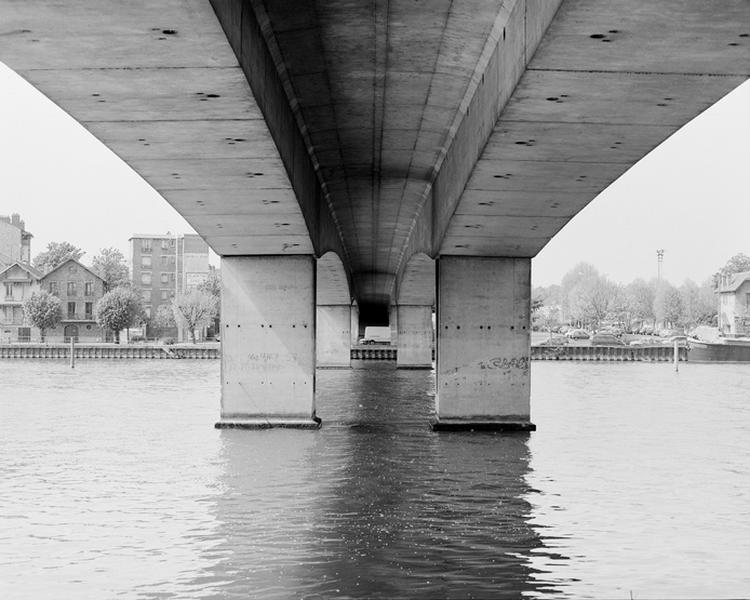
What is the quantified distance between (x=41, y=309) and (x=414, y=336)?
58764 millimetres

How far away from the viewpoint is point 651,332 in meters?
160

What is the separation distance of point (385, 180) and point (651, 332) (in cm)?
14056

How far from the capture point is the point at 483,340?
28.9 meters

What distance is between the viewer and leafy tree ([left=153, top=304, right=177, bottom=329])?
12812 cm

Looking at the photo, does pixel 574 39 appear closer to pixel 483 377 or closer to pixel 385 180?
pixel 385 180

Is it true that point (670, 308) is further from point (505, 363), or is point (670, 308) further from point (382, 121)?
point (382, 121)

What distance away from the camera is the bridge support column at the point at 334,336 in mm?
67188

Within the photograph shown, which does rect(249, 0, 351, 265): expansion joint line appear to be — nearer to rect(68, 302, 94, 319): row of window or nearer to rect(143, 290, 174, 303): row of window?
rect(68, 302, 94, 319): row of window

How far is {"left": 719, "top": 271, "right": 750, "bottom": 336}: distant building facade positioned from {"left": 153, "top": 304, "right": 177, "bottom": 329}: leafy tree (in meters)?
69.3

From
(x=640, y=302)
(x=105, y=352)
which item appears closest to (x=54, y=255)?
(x=105, y=352)

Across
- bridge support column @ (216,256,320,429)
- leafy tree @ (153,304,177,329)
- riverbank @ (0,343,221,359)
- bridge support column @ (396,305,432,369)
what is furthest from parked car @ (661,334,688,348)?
leafy tree @ (153,304,177,329)

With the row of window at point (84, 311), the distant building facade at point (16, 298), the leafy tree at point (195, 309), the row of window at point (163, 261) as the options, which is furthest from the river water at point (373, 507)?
the row of window at point (163, 261)

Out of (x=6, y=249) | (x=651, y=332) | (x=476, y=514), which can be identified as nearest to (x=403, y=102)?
(x=476, y=514)

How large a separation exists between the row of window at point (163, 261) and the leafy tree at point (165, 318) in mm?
14385
